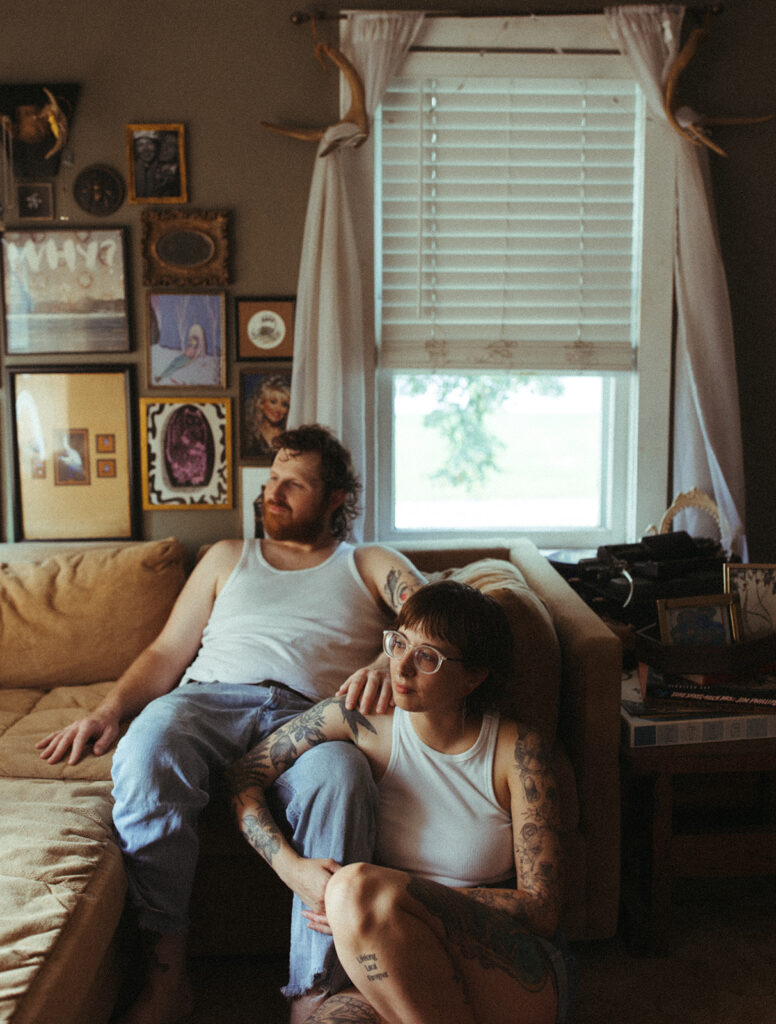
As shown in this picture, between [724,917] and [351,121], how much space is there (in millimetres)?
2406

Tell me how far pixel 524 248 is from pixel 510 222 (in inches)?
3.7

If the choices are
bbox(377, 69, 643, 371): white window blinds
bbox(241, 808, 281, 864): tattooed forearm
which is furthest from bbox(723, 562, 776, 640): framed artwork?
bbox(241, 808, 281, 864): tattooed forearm

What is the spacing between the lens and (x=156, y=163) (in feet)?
8.58

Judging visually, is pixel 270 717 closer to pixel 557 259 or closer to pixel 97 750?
pixel 97 750

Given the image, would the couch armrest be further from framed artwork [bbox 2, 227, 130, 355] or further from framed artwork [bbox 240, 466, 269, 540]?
framed artwork [bbox 2, 227, 130, 355]

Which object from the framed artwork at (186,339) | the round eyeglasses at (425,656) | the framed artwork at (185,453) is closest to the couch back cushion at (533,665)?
the round eyeglasses at (425,656)

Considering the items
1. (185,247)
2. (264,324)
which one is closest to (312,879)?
(264,324)

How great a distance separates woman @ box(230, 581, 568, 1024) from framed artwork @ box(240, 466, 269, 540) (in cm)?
121

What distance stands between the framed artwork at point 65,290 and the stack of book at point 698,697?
191 centimetres

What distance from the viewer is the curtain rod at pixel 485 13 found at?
253 cm

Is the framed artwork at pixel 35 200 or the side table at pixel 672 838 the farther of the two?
the framed artwork at pixel 35 200

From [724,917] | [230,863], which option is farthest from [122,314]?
[724,917]

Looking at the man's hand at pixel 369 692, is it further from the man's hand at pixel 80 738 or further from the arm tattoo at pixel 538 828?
the man's hand at pixel 80 738

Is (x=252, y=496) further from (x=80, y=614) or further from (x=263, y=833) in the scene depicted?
(x=263, y=833)
